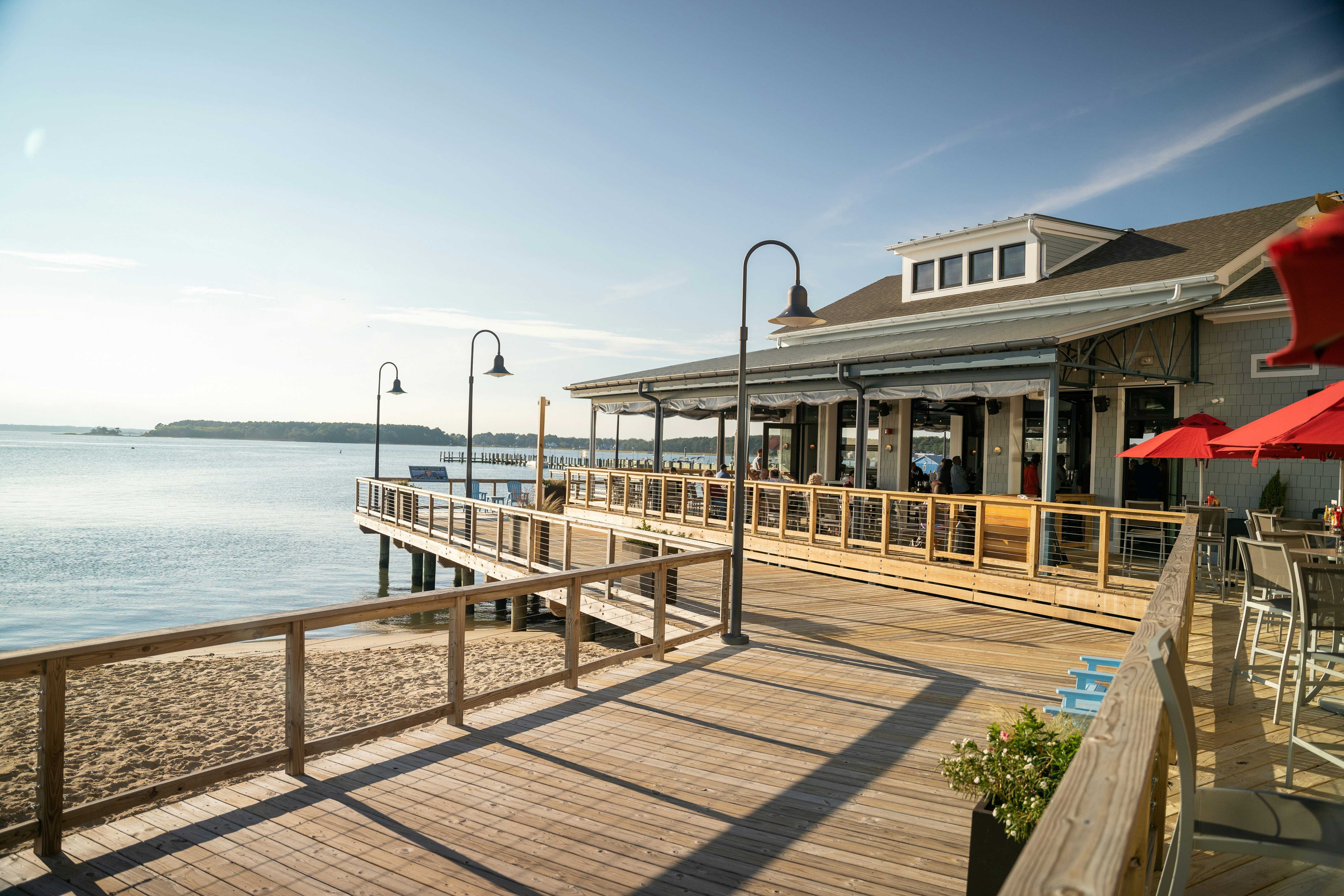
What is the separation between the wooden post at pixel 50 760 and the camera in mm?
3387

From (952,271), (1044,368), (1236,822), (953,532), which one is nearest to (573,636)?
(1236,822)

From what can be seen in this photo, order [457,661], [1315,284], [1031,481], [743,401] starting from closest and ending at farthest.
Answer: [1315,284], [457,661], [743,401], [1031,481]

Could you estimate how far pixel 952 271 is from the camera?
19641 mm

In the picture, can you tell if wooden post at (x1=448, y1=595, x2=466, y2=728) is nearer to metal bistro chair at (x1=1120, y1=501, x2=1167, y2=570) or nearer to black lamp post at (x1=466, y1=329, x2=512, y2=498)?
metal bistro chair at (x1=1120, y1=501, x2=1167, y2=570)

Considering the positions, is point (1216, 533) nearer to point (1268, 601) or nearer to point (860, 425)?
point (1268, 601)

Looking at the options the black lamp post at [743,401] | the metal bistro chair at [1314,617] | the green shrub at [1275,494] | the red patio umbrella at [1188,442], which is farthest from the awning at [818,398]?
the metal bistro chair at [1314,617]

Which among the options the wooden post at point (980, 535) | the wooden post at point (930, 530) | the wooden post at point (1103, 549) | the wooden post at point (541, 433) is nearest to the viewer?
the wooden post at point (1103, 549)

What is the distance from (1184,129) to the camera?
20016 mm

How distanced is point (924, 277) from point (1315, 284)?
2081 cm

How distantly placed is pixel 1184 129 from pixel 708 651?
21.4 meters

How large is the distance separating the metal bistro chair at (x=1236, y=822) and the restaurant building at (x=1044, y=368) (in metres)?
8.94

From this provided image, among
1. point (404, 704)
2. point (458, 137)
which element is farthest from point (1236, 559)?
point (458, 137)

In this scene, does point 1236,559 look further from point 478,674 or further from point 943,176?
point 943,176

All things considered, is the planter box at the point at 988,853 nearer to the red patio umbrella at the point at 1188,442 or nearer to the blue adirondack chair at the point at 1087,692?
the blue adirondack chair at the point at 1087,692
